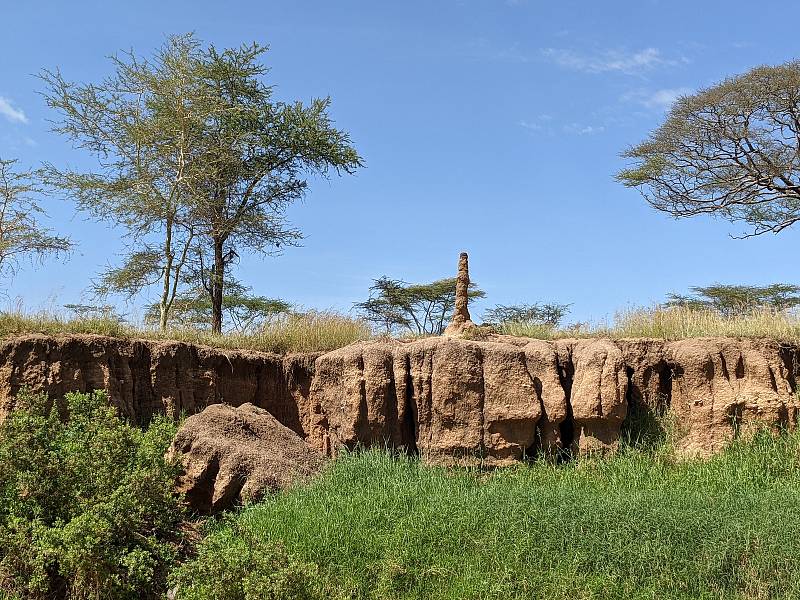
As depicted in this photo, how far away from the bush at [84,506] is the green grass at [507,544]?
0.84 meters

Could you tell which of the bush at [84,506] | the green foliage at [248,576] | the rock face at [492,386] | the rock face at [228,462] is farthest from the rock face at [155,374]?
the green foliage at [248,576]

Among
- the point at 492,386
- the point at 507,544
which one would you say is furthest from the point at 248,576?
the point at 492,386

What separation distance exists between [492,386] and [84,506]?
17.6 feet

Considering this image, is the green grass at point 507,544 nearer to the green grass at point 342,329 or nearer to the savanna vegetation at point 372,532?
the savanna vegetation at point 372,532

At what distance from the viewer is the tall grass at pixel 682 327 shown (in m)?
12.7

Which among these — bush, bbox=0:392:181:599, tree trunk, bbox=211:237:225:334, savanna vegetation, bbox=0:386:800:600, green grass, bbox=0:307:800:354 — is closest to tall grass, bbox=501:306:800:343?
green grass, bbox=0:307:800:354

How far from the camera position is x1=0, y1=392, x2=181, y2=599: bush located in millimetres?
8398

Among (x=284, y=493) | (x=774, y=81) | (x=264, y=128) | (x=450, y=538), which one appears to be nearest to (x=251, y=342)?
(x=284, y=493)

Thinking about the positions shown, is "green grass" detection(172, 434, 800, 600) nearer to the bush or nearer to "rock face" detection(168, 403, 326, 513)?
"rock face" detection(168, 403, 326, 513)

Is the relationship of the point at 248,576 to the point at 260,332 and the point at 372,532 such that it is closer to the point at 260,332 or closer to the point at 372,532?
the point at 372,532

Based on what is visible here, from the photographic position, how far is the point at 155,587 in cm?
887

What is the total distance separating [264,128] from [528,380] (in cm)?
1208

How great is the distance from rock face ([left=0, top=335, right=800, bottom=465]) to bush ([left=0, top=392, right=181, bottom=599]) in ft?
5.31

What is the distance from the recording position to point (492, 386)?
11516 millimetres
